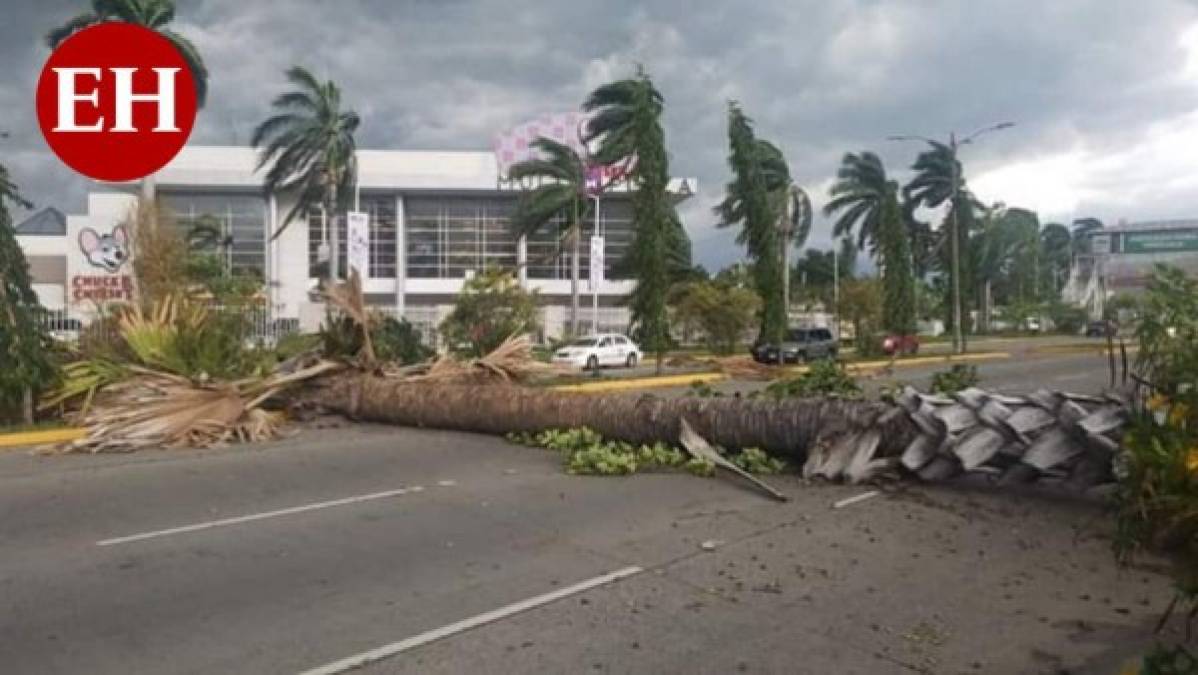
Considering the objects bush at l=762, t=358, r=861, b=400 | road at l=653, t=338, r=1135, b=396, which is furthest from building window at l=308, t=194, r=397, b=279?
bush at l=762, t=358, r=861, b=400

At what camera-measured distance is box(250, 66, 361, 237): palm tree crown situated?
4619cm

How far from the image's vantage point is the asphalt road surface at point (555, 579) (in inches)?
199

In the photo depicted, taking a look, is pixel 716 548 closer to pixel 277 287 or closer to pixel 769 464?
pixel 769 464

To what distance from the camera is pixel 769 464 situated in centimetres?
1024

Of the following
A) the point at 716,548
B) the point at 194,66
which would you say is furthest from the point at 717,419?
the point at 194,66

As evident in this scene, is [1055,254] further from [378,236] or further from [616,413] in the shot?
[616,413]

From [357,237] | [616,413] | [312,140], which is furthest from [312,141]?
[616,413]

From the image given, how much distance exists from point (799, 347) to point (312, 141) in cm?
2432

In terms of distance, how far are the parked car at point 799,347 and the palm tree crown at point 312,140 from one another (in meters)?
21.6

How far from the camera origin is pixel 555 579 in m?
6.43

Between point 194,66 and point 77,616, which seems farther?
point 194,66

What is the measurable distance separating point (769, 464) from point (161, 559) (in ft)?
18.9

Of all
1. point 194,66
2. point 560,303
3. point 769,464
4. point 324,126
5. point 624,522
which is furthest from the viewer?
point 560,303

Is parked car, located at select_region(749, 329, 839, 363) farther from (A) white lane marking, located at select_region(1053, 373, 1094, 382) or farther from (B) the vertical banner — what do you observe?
(B) the vertical banner
